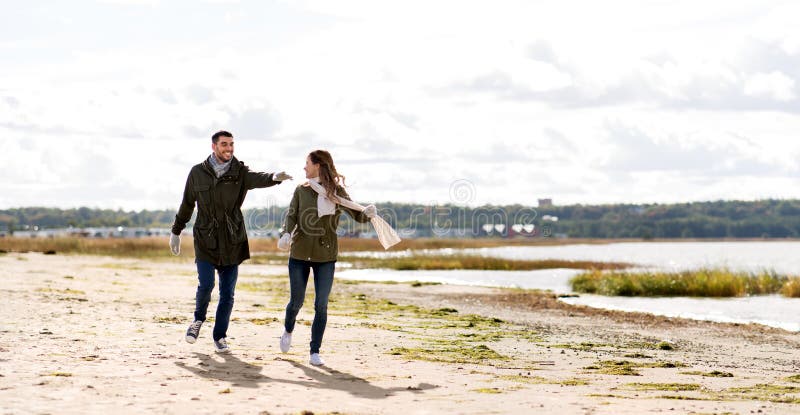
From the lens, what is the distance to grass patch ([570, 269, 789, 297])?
2933 cm

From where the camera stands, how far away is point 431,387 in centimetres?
848

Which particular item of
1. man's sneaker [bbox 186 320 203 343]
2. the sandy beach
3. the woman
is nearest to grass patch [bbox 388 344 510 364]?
the sandy beach

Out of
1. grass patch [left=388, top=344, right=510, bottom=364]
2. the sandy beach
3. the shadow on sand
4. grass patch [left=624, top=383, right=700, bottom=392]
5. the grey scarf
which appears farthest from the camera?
grass patch [left=388, top=344, right=510, bottom=364]

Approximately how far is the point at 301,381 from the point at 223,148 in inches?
106

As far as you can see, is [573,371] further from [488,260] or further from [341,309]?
[488,260]

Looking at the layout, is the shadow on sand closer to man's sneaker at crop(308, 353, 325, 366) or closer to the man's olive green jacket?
man's sneaker at crop(308, 353, 325, 366)

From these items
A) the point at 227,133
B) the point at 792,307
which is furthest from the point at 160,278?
the point at 227,133

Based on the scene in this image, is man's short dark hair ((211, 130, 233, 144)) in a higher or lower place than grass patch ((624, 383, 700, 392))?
higher

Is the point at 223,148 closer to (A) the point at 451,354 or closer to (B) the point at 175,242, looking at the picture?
(B) the point at 175,242

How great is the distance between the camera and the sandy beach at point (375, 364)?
7.58m

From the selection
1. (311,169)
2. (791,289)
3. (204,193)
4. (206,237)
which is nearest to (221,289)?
(206,237)

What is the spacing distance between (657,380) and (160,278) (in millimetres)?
20570

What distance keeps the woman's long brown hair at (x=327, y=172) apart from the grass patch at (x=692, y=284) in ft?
71.5

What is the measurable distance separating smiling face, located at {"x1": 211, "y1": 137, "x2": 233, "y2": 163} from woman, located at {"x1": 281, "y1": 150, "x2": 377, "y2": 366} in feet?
2.87
